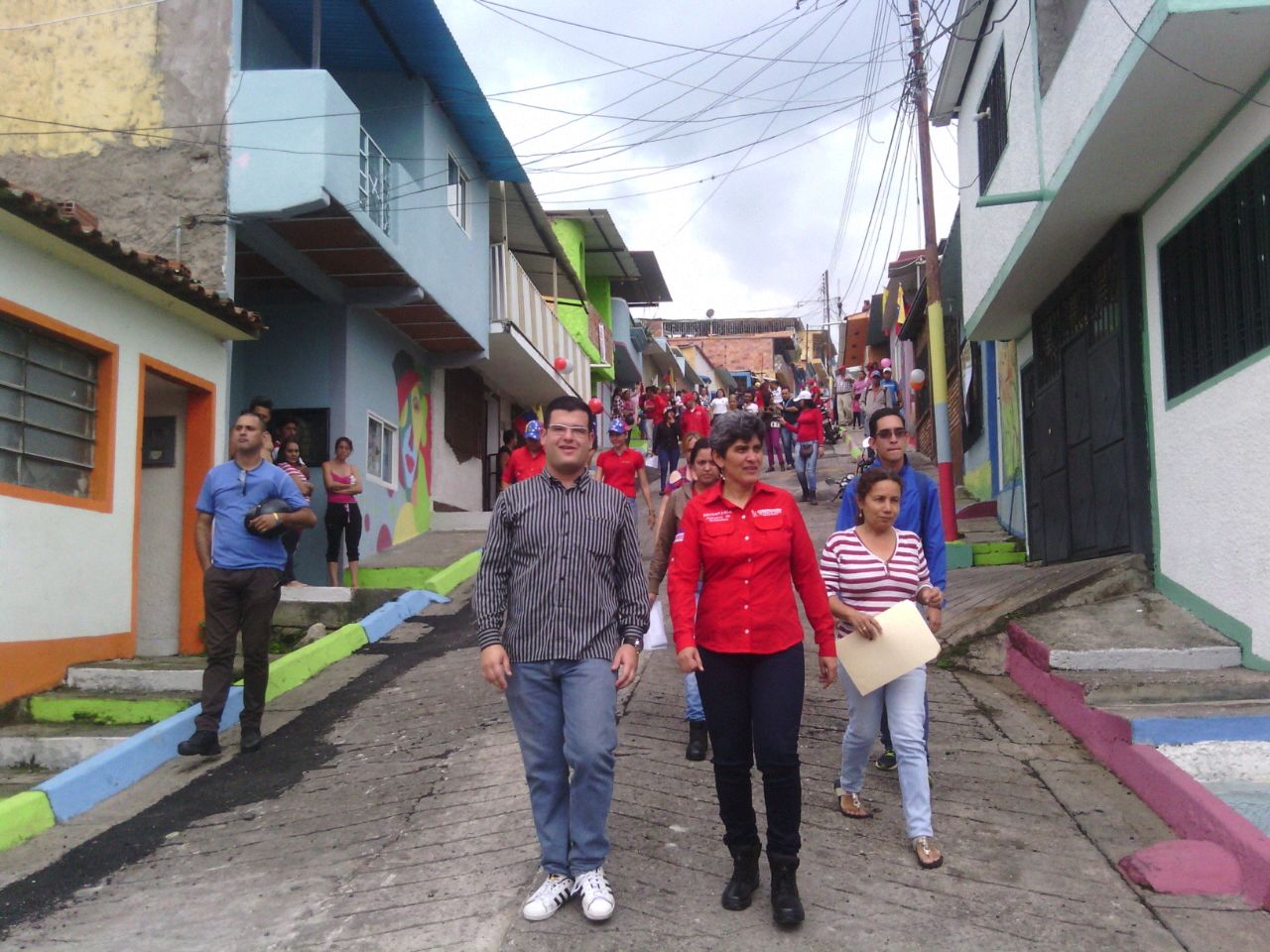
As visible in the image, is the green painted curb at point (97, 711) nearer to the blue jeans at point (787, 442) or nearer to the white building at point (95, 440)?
the white building at point (95, 440)

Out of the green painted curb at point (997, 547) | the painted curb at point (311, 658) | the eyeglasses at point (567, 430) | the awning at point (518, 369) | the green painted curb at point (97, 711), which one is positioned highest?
the awning at point (518, 369)

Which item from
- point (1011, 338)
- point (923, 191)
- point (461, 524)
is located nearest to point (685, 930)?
point (1011, 338)

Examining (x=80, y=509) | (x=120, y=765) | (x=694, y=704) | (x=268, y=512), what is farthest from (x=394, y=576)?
(x=694, y=704)

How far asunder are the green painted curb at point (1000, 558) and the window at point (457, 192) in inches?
314

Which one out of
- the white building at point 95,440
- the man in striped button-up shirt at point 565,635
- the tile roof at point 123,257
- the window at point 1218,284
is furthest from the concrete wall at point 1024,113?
the white building at point 95,440

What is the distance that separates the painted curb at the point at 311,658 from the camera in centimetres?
760

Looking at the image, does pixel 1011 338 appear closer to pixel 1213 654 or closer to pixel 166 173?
pixel 1213 654

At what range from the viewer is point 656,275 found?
30.8 m

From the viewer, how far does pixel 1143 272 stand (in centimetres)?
781

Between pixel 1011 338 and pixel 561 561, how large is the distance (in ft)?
31.4

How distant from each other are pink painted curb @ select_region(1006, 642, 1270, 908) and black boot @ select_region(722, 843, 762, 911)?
1707 mm

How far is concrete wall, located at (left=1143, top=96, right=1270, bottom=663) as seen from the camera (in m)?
5.92

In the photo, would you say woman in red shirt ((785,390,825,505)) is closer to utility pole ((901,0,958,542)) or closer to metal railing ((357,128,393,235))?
utility pole ((901,0,958,542))

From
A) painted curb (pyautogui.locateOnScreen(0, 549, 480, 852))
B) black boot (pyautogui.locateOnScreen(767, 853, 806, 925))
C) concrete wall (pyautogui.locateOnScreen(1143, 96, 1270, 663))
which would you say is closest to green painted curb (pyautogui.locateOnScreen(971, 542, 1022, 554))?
concrete wall (pyautogui.locateOnScreen(1143, 96, 1270, 663))
